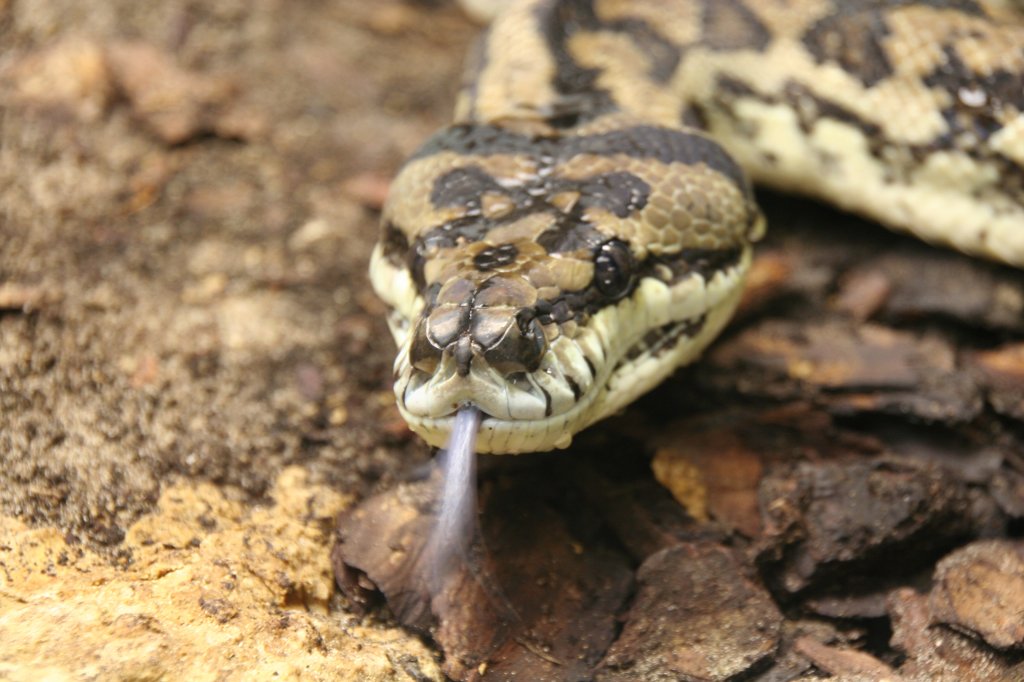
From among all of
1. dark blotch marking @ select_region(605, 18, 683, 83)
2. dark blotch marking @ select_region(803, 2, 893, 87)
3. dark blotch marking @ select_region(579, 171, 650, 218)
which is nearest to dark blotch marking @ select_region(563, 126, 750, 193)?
dark blotch marking @ select_region(579, 171, 650, 218)

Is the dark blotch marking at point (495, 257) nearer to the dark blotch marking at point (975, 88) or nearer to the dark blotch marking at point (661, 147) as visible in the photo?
the dark blotch marking at point (661, 147)

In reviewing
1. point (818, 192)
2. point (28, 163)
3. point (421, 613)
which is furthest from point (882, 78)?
point (28, 163)

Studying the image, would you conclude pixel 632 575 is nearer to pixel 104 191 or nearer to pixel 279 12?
pixel 104 191

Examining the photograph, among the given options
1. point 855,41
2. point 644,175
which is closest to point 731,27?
point 855,41

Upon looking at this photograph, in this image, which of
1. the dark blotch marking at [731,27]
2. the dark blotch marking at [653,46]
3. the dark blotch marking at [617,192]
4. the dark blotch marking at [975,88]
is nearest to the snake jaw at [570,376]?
the dark blotch marking at [617,192]

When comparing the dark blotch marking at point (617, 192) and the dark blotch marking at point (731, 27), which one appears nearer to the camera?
the dark blotch marking at point (617, 192)

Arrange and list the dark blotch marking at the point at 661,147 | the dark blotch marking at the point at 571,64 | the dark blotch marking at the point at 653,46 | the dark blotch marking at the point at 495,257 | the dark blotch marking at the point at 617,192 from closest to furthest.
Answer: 1. the dark blotch marking at the point at 495,257
2. the dark blotch marking at the point at 617,192
3. the dark blotch marking at the point at 661,147
4. the dark blotch marking at the point at 571,64
5. the dark blotch marking at the point at 653,46

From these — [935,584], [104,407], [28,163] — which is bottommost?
[935,584]

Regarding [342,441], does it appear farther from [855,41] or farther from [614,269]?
[855,41]

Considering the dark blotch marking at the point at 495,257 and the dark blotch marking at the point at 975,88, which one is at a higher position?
the dark blotch marking at the point at 495,257
